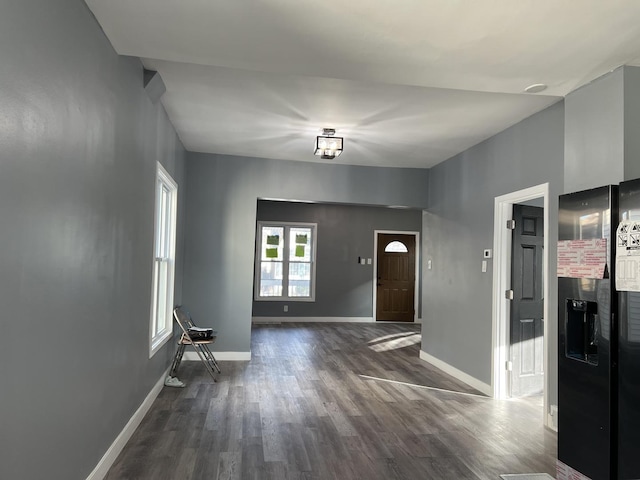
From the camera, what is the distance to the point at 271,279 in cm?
997

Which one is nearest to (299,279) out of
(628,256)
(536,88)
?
(536,88)

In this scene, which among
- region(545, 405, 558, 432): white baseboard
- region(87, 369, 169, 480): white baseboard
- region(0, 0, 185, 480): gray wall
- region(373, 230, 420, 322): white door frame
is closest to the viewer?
region(0, 0, 185, 480): gray wall

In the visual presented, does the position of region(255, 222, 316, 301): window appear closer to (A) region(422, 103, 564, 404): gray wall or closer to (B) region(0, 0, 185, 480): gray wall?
(A) region(422, 103, 564, 404): gray wall

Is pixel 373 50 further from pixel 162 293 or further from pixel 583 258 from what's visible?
pixel 162 293

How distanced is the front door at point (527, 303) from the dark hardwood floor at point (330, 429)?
408 mm

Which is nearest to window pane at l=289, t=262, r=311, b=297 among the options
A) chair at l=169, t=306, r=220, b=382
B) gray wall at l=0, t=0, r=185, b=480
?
chair at l=169, t=306, r=220, b=382

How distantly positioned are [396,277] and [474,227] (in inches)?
207

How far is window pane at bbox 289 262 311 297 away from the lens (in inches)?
395

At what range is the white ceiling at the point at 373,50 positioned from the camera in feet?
7.04

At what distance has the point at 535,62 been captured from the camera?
2.63m

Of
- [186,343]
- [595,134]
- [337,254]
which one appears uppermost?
[595,134]

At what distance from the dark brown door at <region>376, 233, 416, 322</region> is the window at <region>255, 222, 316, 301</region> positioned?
153 centimetres

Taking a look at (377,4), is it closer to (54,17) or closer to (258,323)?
(54,17)

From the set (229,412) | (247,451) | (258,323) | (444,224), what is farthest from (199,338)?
(258,323)
